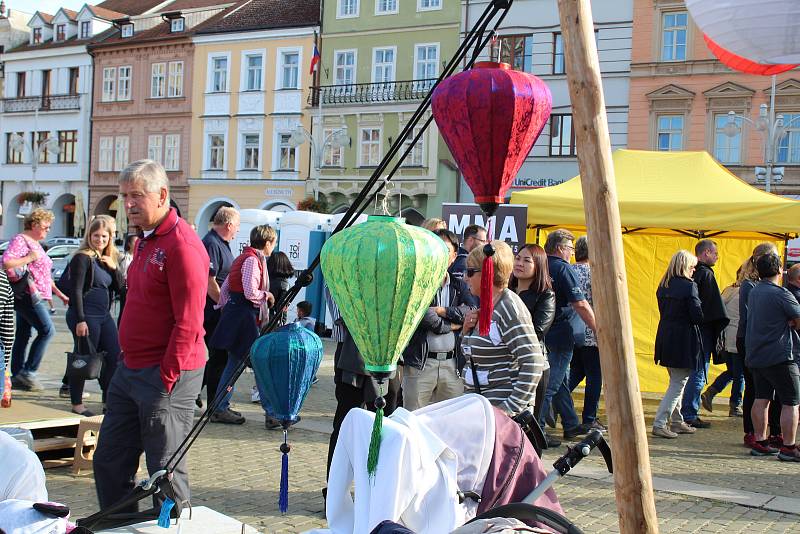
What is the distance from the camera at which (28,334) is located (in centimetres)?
967

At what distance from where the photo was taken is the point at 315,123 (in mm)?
35438

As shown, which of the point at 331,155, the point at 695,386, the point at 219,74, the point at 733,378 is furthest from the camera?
the point at 219,74

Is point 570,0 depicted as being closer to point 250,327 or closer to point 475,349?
point 475,349

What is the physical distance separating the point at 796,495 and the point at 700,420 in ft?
9.25

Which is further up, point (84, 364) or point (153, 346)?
point (153, 346)

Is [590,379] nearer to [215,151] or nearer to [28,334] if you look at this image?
[28,334]

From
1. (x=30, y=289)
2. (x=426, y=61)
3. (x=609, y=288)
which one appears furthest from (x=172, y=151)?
(x=609, y=288)

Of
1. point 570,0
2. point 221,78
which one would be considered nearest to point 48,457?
point 570,0

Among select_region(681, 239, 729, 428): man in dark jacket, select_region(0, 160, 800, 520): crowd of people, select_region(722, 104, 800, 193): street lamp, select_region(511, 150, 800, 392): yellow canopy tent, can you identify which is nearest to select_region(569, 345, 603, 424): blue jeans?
select_region(0, 160, 800, 520): crowd of people

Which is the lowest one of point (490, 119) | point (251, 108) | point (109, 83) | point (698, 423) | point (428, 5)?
point (698, 423)

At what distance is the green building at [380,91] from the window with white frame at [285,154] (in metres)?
1.18

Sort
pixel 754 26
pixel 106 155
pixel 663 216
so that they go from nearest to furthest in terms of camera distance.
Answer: pixel 754 26, pixel 663 216, pixel 106 155

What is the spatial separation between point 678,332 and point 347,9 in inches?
1143

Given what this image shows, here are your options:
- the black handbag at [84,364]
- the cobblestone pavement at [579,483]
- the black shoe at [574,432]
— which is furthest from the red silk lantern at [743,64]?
the black handbag at [84,364]
